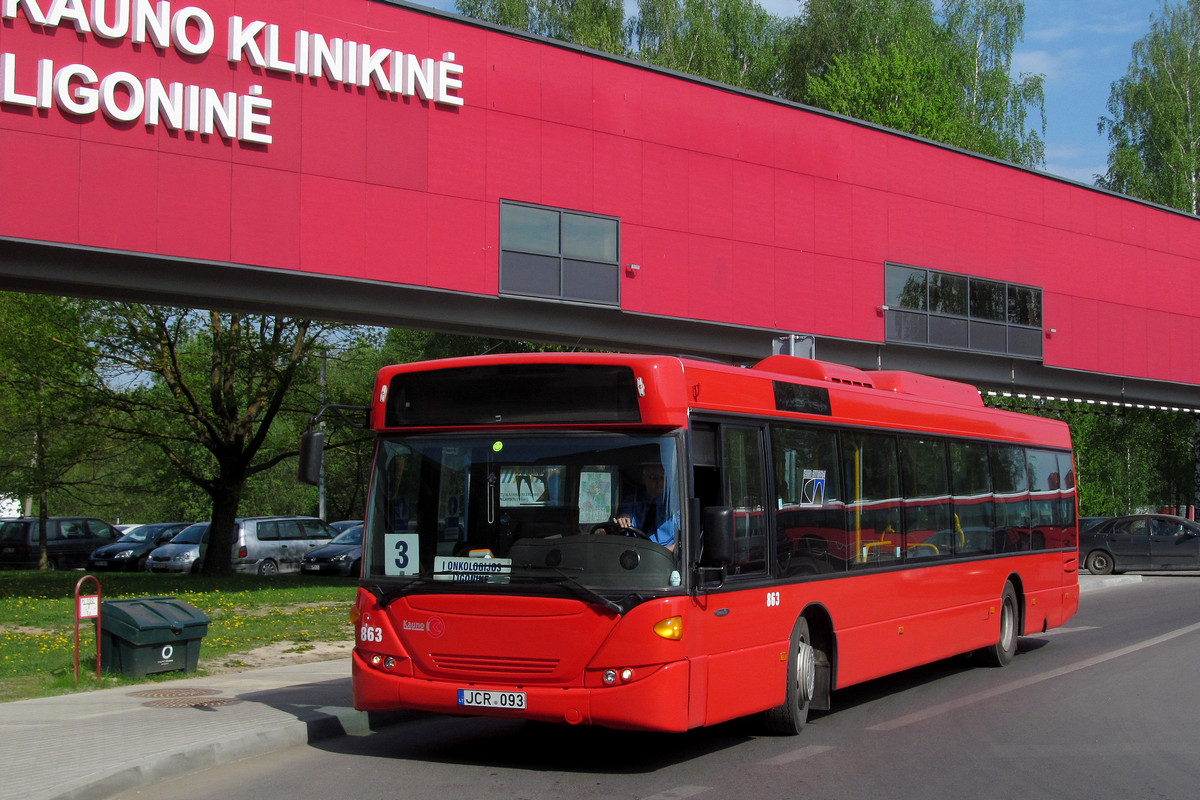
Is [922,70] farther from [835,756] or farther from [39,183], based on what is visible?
[835,756]

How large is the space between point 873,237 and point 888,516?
18527mm

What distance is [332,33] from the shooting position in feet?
69.0

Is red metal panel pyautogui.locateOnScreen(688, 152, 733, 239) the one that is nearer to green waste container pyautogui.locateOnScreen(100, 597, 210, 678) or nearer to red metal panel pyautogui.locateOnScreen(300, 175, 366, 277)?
red metal panel pyautogui.locateOnScreen(300, 175, 366, 277)

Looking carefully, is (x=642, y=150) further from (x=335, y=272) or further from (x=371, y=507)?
(x=371, y=507)

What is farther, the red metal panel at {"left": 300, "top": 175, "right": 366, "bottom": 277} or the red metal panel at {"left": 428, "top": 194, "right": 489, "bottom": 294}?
the red metal panel at {"left": 428, "top": 194, "right": 489, "bottom": 294}

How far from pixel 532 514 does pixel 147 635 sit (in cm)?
554

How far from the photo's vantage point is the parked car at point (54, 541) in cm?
3753

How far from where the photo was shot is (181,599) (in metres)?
19.5

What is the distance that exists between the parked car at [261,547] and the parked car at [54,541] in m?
5.16

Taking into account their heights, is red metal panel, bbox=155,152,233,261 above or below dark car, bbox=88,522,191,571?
above

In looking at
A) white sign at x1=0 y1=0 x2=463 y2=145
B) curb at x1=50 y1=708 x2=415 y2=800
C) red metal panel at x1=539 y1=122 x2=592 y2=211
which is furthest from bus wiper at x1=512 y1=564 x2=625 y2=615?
red metal panel at x1=539 y1=122 x2=592 y2=211

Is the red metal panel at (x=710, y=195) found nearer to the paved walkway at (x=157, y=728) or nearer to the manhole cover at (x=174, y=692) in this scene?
the paved walkway at (x=157, y=728)

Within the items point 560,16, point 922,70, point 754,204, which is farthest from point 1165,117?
point 754,204

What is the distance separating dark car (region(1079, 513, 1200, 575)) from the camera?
3038 centimetres
